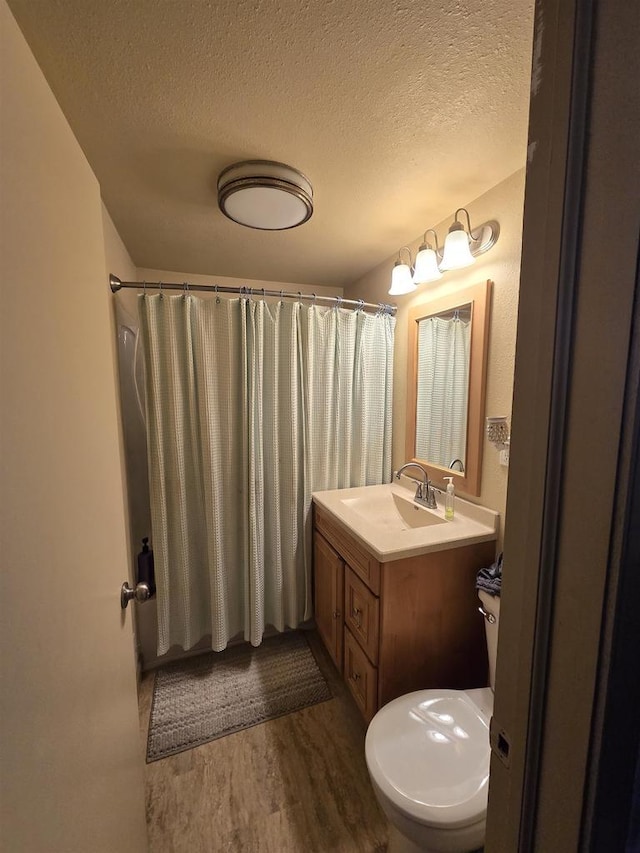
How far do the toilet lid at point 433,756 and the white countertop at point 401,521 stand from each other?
1.54ft

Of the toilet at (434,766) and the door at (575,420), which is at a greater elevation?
the door at (575,420)

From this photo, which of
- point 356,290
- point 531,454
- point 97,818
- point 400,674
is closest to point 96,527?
point 97,818

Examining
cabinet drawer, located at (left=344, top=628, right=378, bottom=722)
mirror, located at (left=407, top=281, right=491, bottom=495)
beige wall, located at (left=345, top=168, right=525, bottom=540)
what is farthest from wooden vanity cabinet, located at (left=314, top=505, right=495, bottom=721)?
mirror, located at (left=407, top=281, right=491, bottom=495)

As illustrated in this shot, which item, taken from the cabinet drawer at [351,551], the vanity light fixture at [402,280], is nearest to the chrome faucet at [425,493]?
the cabinet drawer at [351,551]

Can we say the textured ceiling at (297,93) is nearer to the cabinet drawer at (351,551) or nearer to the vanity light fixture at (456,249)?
the vanity light fixture at (456,249)

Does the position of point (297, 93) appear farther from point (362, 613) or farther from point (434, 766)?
point (434, 766)

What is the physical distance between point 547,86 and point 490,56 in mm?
683

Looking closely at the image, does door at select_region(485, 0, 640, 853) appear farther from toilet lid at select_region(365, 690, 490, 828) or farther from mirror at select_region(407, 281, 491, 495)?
mirror at select_region(407, 281, 491, 495)

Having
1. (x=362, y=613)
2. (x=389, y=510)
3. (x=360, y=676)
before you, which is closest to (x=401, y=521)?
(x=389, y=510)

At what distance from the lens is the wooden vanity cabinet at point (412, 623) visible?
1.21 metres

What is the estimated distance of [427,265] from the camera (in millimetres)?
1479

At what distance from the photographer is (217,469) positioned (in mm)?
1641

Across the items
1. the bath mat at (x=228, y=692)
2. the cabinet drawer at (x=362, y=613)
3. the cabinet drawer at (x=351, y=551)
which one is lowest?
the bath mat at (x=228, y=692)

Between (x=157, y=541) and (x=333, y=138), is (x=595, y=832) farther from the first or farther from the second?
(x=157, y=541)
